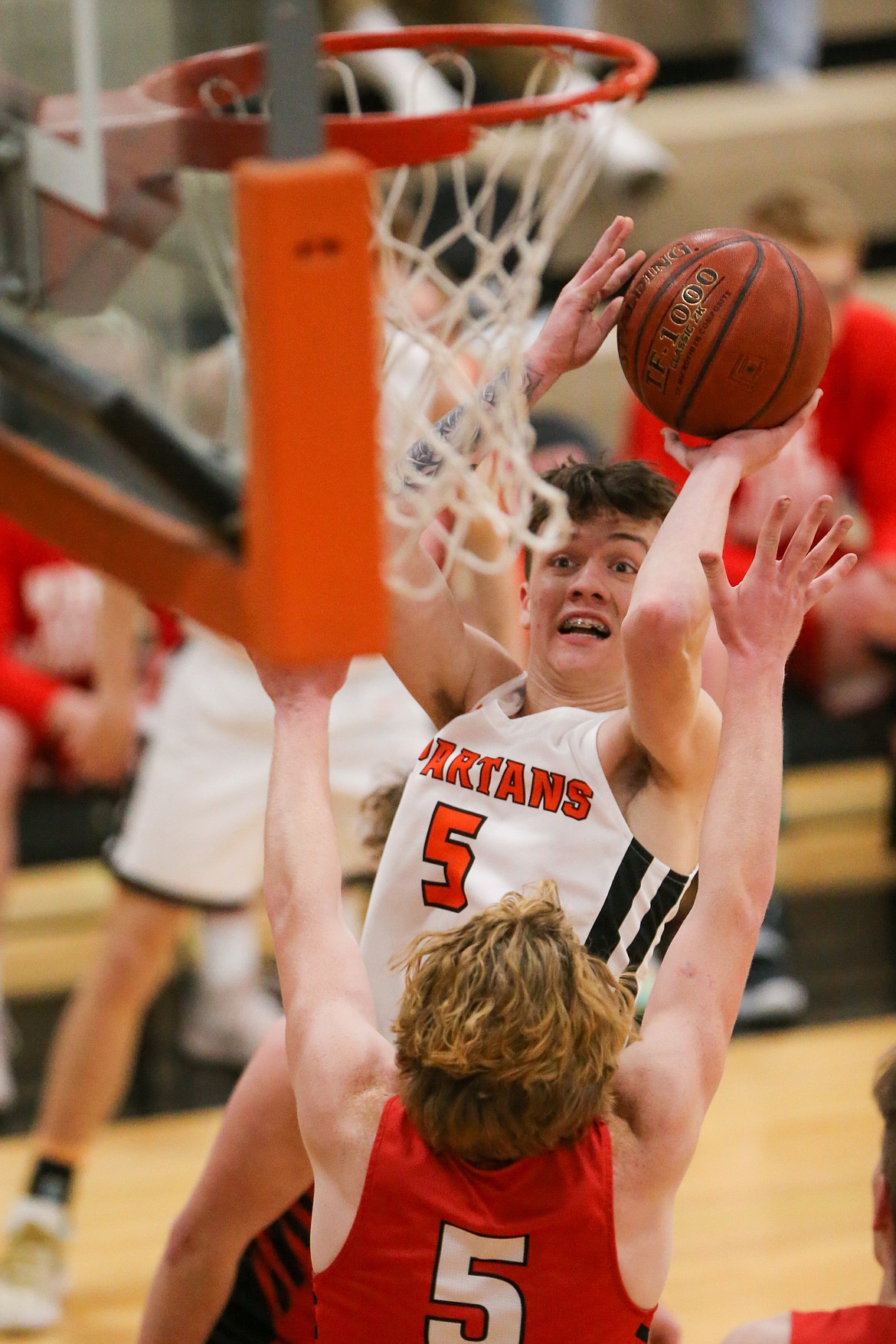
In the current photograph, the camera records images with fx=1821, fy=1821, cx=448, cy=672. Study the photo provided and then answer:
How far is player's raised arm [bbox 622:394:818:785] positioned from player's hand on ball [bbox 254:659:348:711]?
1.14 feet

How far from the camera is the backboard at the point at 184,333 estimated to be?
1438mm

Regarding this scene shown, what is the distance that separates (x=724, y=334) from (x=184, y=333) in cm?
63

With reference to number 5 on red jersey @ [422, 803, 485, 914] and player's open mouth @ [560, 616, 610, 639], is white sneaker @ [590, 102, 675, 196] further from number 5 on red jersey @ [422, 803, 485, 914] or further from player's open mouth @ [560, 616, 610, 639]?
number 5 on red jersey @ [422, 803, 485, 914]

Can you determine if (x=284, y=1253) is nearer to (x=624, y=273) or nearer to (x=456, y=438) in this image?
(x=456, y=438)

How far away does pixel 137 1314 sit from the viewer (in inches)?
149

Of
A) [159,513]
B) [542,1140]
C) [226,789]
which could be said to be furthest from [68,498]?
[226,789]

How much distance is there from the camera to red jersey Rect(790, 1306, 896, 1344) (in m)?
2.03

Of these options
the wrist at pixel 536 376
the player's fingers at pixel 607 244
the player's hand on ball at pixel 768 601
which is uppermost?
the player's fingers at pixel 607 244

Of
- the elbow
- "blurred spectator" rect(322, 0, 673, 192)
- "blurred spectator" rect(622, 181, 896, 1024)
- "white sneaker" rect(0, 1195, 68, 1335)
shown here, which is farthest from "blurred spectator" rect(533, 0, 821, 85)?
the elbow

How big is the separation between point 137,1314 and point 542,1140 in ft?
7.20

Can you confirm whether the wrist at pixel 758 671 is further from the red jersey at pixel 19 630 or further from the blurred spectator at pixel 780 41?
the blurred spectator at pixel 780 41

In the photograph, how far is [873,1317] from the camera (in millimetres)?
2049

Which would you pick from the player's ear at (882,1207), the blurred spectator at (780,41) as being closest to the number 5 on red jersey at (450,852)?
the player's ear at (882,1207)

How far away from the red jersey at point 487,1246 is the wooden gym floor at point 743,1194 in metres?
1.76
